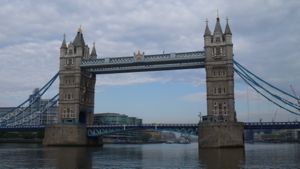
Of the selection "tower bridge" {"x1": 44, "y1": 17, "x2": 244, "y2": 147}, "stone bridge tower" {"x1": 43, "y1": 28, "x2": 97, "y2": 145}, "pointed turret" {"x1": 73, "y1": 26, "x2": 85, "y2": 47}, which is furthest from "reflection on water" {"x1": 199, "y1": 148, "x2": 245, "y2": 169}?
"pointed turret" {"x1": 73, "y1": 26, "x2": 85, "y2": 47}

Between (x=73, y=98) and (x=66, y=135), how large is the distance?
10.7m

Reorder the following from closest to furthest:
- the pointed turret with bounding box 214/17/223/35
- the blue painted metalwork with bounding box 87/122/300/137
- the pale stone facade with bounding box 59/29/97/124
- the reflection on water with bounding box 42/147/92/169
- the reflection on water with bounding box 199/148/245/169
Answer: the reflection on water with bounding box 199/148/245/169 → the reflection on water with bounding box 42/147/92/169 → the blue painted metalwork with bounding box 87/122/300/137 → the pointed turret with bounding box 214/17/223/35 → the pale stone facade with bounding box 59/29/97/124

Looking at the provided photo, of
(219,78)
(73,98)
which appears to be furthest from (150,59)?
(73,98)

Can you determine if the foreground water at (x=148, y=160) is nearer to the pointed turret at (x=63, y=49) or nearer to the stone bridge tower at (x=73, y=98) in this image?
the stone bridge tower at (x=73, y=98)

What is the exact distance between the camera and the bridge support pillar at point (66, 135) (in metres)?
104

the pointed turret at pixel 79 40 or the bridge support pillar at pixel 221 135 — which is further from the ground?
the pointed turret at pixel 79 40

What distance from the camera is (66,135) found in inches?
4112

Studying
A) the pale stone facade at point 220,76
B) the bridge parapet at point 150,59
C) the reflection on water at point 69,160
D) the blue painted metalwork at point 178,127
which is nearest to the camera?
the reflection on water at point 69,160

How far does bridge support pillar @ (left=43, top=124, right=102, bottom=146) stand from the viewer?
342 ft

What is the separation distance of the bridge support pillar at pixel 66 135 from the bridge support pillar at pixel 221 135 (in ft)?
106

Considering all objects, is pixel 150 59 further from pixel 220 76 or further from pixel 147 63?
pixel 220 76

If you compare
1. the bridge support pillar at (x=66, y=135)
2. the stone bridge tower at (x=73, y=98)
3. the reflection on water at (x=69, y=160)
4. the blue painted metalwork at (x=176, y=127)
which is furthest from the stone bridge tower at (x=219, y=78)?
the stone bridge tower at (x=73, y=98)

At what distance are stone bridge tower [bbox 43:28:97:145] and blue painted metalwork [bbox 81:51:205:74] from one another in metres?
3.32

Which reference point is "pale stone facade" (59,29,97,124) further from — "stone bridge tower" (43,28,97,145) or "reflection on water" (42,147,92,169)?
"reflection on water" (42,147,92,169)
